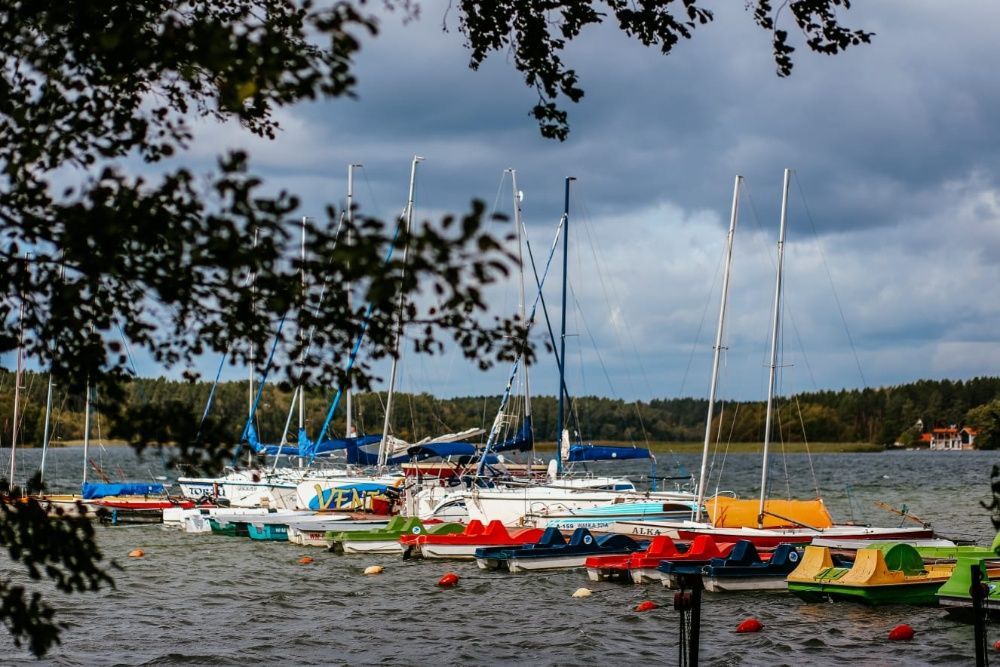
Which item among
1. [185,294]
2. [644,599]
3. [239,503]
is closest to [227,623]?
[644,599]

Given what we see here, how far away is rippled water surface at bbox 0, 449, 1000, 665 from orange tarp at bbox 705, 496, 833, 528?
4771 mm

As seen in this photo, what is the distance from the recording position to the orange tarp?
31625mm

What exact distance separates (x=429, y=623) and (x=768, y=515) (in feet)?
39.6

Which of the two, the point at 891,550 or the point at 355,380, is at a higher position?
the point at 355,380

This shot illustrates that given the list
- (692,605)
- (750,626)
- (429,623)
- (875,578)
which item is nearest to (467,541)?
(429,623)

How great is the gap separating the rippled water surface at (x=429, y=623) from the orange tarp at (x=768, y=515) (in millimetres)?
4771

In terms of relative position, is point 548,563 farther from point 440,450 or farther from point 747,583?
point 440,450

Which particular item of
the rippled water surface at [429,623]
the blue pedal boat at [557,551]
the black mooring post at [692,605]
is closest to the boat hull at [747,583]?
the rippled water surface at [429,623]

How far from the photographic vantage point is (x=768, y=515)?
3166 cm

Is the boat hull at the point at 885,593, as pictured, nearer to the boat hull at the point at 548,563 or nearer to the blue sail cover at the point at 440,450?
the boat hull at the point at 548,563

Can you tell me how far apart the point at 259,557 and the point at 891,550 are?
18.6m

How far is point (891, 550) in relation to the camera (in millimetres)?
23781

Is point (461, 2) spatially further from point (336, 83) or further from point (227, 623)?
point (227, 623)

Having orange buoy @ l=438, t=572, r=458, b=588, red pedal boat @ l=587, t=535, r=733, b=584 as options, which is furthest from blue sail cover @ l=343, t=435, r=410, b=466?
red pedal boat @ l=587, t=535, r=733, b=584
